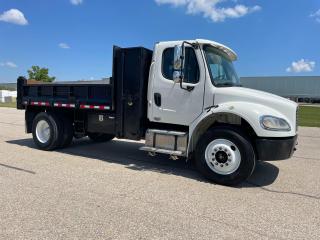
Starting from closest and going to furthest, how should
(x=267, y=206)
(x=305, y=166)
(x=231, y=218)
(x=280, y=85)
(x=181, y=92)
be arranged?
1. (x=231, y=218)
2. (x=267, y=206)
3. (x=181, y=92)
4. (x=305, y=166)
5. (x=280, y=85)

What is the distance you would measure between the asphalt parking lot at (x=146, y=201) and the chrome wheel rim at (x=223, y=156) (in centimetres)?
34

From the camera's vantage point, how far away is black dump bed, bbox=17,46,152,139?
23.3 feet

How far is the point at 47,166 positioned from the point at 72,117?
2.26 meters

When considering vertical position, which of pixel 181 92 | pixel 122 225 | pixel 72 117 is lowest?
pixel 122 225

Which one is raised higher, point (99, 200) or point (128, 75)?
point (128, 75)

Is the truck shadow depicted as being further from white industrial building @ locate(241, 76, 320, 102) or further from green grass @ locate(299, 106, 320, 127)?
white industrial building @ locate(241, 76, 320, 102)

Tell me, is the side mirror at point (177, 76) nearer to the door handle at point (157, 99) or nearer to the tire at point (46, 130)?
the door handle at point (157, 99)

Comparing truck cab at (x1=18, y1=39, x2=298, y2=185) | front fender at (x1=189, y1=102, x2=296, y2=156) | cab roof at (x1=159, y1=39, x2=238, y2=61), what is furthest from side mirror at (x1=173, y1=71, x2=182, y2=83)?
front fender at (x1=189, y1=102, x2=296, y2=156)

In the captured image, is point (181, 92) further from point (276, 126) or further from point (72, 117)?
point (72, 117)

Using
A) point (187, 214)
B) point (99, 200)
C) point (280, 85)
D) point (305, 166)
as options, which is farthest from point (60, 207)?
point (280, 85)

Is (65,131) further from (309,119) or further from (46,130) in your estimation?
(309,119)

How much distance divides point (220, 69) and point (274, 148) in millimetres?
1920

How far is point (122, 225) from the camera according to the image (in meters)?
4.09

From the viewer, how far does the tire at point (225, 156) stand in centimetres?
579
